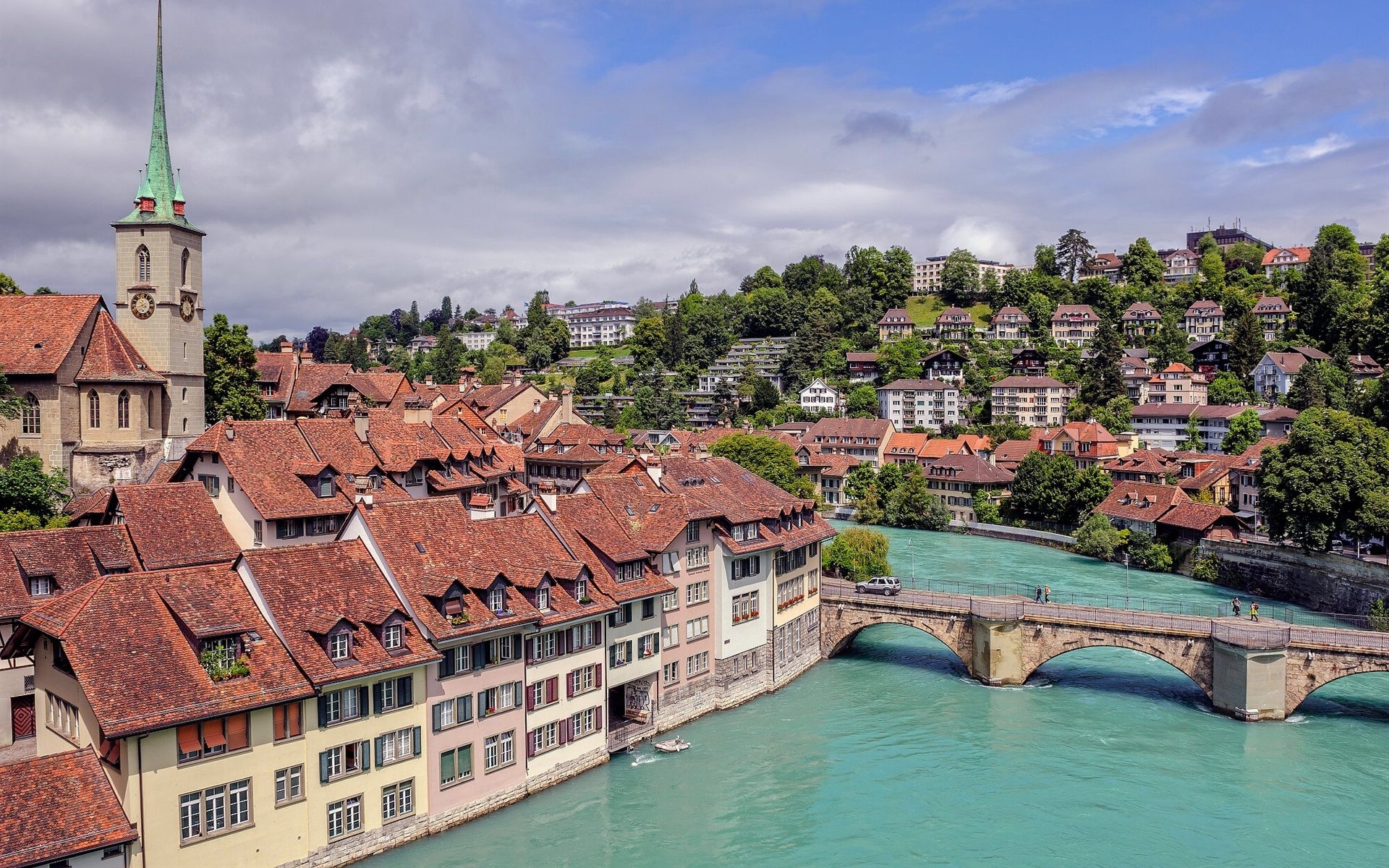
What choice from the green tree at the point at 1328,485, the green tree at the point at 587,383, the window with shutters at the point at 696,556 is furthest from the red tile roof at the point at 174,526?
the green tree at the point at 587,383

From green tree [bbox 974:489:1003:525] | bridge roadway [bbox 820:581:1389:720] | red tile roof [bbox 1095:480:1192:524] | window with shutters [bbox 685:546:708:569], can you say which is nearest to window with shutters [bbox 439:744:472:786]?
window with shutters [bbox 685:546:708:569]

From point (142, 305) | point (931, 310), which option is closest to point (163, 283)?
point (142, 305)

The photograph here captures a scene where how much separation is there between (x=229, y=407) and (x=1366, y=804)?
62.1 m

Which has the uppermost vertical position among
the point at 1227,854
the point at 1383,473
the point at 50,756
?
the point at 1383,473

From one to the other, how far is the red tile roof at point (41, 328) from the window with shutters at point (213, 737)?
1119 inches

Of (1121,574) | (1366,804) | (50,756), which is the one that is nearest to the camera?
(50,756)

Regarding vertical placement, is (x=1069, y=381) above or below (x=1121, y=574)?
above

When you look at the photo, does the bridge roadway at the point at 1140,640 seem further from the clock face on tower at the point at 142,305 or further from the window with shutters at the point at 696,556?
the clock face on tower at the point at 142,305

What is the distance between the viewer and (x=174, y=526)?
120 ft

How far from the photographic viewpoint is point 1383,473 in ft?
216

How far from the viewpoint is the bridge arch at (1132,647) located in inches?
1816

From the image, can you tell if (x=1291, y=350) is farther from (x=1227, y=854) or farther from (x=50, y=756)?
(x=50, y=756)

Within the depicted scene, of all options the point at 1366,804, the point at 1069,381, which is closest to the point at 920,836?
the point at 1366,804

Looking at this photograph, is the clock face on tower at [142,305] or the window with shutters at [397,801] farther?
the clock face on tower at [142,305]
